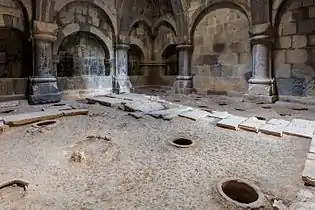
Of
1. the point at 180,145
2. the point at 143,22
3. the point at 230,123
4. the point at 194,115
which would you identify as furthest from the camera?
the point at 143,22

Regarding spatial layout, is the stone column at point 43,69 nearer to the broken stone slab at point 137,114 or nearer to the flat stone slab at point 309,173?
the broken stone slab at point 137,114

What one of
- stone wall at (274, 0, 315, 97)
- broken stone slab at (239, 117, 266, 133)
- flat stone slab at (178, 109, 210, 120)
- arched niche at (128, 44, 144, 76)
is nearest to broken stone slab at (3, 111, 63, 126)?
flat stone slab at (178, 109, 210, 120)

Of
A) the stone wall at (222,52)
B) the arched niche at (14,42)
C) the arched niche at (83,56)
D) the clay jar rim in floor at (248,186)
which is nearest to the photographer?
the clay jar rim in floor at (248,186)

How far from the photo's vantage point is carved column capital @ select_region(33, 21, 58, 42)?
4672 millimetres

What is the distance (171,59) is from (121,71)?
1753mm

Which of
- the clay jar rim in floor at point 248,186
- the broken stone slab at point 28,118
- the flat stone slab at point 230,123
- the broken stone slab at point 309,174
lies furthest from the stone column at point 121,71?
the broken stone slab at point 309,174

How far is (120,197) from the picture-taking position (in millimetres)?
1413

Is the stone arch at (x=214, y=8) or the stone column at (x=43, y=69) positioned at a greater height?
the stone arch at (x=214, y=8)

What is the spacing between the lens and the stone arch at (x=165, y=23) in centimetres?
700

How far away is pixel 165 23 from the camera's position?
7.31 m

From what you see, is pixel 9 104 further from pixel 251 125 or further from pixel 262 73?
pixel 262 73

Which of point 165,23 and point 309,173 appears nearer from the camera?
point 309,173

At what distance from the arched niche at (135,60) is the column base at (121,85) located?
85 cm

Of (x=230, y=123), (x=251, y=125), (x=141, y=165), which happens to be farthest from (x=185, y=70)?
(x=141, y=165)
